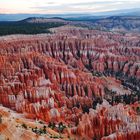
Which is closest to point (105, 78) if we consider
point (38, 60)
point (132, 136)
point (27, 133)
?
point (38, 60)

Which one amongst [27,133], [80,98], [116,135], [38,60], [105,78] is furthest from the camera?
[105,78]

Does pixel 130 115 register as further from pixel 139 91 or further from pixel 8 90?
pixel 139 91

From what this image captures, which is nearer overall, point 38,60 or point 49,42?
point 38,60

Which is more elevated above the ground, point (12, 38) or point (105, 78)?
point (12, 38)

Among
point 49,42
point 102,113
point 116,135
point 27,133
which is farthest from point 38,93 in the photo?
point 49,42

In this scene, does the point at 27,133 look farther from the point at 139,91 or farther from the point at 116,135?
the point at 139,91

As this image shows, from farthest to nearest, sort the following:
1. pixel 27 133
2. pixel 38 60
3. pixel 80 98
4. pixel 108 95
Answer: pixel 38 60 < pixel 108 95 < pixel 80 98 < pixel 27 133
